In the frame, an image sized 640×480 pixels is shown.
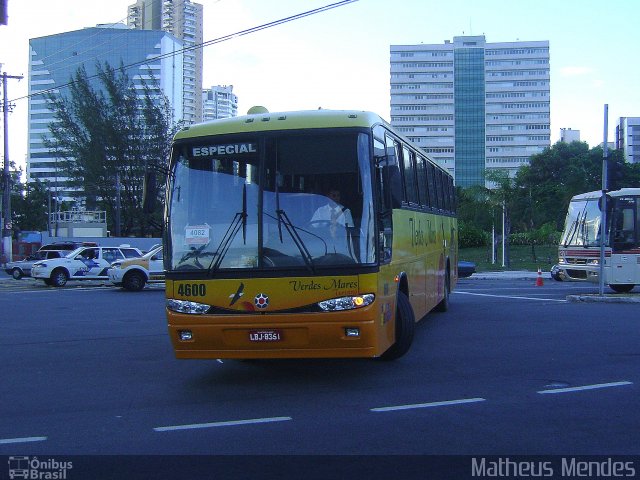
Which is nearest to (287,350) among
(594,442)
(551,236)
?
(594,442)

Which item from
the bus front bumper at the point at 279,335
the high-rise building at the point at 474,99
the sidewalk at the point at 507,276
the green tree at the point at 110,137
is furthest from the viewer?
the high-rise building at the point at 474,99

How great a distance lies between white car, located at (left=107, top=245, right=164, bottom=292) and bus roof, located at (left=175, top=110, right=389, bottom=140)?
1776cm

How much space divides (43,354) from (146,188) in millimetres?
4107

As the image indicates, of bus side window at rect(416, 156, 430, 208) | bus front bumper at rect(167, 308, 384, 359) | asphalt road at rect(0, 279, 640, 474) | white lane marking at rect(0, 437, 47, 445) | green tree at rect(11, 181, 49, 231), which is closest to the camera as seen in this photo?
asphalt road at rect(0, 279, 640, 474)

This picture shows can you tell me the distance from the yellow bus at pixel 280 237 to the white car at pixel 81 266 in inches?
838

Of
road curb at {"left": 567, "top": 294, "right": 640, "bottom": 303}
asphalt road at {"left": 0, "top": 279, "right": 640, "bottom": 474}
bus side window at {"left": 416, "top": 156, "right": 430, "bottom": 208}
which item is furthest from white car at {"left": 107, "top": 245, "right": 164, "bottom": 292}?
bus side window at {"left": 416, "top": 156, "right": 430, "bottom": 208}

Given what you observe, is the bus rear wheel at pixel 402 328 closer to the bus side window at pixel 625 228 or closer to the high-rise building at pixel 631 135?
the bus side window at pixel 625 228

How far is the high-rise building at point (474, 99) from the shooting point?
5128 inches

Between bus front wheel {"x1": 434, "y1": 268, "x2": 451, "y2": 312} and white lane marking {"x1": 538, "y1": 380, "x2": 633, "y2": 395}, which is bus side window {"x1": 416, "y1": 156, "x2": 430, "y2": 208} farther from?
white lane marking {"x1": 538, "y1": 380, "x2": 633, "y2": 395}

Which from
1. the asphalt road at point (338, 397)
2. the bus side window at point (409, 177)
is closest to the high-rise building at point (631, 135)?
the asphalt road at point (338, 397)

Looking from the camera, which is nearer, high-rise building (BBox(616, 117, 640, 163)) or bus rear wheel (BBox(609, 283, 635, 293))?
bus rear wheel (BBox(609, 283, 635, 293))

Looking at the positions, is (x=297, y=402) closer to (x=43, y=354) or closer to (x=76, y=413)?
(x=76, y=413)

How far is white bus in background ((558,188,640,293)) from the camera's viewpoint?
2056 cm

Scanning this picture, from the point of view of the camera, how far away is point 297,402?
310 inches
